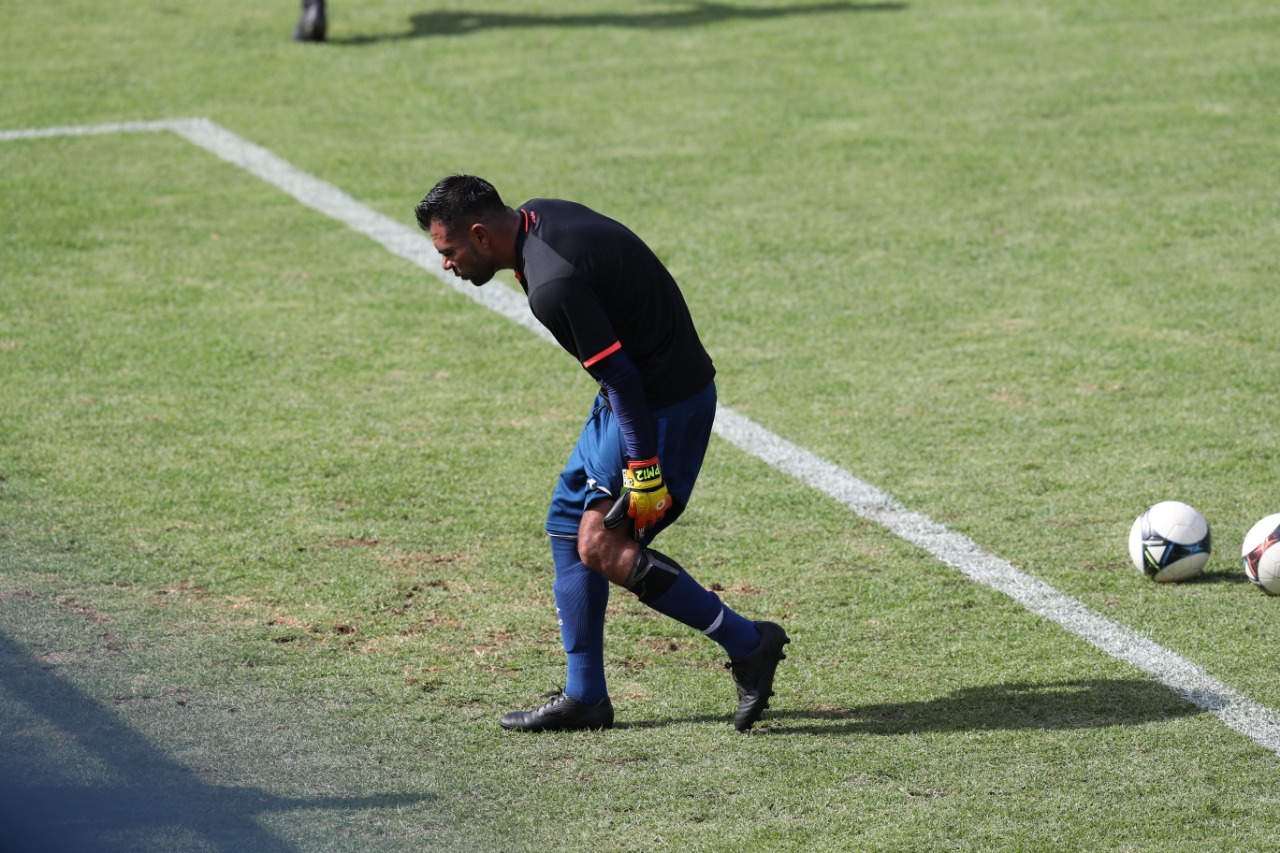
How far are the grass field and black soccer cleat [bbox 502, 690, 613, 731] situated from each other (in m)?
0.09

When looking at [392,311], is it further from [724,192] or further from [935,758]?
[935,758]

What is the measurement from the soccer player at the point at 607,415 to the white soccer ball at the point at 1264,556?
2.15 m

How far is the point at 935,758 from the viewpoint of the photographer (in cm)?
516

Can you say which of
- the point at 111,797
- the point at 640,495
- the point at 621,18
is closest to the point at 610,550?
the point at 640,495

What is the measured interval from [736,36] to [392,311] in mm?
7650

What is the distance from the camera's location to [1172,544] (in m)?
6.42

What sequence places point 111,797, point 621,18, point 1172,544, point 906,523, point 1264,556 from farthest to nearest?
point 621,18 < point 906,523 < point 1172,544 < point 1264,556 < point 111,797

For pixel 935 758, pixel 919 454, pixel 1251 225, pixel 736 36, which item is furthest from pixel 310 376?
pixel 736 36

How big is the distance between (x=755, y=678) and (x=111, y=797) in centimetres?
211

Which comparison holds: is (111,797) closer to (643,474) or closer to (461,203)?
(643,474)

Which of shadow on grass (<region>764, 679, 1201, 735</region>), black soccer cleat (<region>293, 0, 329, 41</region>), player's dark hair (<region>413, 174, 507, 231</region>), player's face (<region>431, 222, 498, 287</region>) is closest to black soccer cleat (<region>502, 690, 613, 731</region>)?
shadow on grass (<region>764, 679, 1201, 735</region>)

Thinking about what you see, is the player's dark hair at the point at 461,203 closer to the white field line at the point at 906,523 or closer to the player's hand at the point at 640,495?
the player's hand at the point at 640,495

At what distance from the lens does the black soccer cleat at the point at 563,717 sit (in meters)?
5.43

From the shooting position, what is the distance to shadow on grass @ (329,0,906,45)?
17.2m
